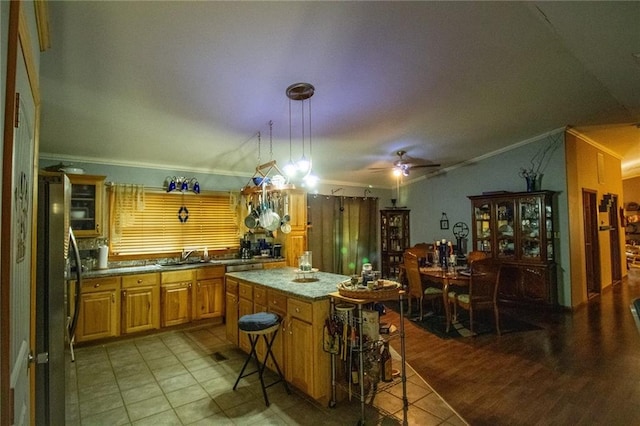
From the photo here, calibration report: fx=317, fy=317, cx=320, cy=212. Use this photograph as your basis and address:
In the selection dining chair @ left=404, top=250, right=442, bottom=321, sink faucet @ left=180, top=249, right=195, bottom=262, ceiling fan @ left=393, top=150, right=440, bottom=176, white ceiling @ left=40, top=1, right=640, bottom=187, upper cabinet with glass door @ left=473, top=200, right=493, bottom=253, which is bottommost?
dining chair @ left=404, top=250, right=442, bottom=321

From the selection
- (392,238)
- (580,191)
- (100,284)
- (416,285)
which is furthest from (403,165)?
(100,284)

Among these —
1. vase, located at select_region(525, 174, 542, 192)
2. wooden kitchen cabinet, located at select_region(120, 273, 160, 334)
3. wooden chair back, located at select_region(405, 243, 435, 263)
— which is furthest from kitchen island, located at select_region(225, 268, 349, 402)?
vase, located at select_region(525, 174, 542, 192)

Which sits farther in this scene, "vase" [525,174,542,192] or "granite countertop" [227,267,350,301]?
"vase" [525,174,542,192]

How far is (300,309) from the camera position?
8.20ft

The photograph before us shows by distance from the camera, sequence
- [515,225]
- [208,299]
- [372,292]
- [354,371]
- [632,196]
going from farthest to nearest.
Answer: [632,196] < [515,225] < [208,299] < [354,371] < [372,292]

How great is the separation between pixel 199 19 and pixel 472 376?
348 cm

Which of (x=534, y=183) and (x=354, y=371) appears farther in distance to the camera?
(x=534, y=183)

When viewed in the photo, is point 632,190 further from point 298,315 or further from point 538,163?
point 298,315

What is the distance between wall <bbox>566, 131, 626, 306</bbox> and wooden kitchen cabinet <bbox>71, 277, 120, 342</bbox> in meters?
6.37

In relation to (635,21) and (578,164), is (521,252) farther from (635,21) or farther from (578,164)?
(635,21)

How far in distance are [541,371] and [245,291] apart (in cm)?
287

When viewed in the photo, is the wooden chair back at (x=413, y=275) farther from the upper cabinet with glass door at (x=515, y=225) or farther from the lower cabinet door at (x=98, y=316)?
the lower cabinet door at (x=98, y=316)

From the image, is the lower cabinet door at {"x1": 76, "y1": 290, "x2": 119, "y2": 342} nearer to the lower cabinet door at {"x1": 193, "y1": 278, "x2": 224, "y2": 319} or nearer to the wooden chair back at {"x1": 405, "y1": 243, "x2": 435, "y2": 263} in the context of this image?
the lower cabinet door at {"x1": 193, "y1": 278, "x2": 224, "y2": 319}

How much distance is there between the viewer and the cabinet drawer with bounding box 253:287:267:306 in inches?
115
